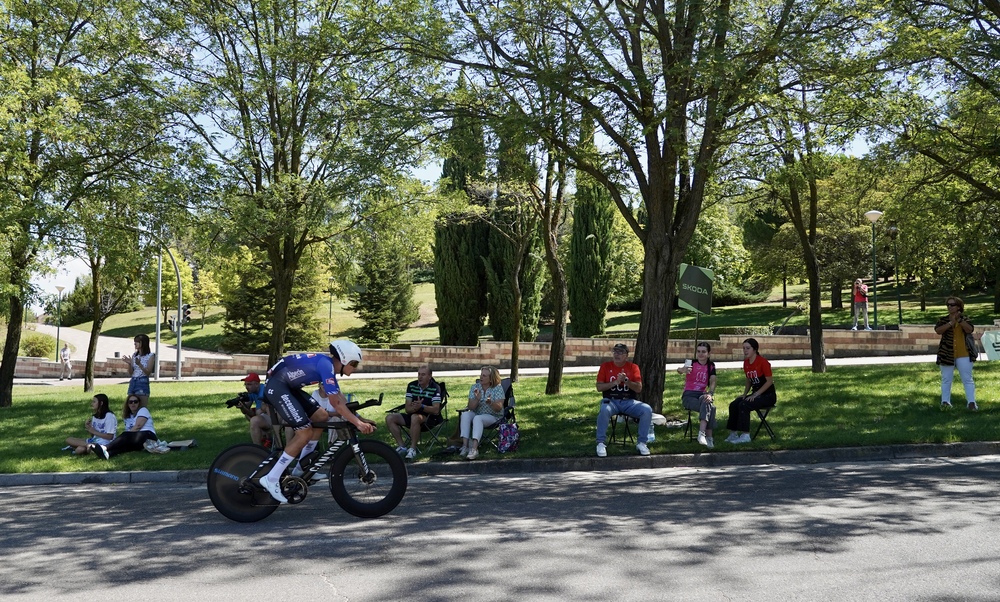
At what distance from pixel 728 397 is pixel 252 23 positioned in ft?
42.5

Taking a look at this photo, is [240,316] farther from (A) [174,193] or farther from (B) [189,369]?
(A) [174,193]

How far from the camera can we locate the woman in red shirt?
452 inches

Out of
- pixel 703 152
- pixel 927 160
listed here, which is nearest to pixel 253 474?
pixel 703 152

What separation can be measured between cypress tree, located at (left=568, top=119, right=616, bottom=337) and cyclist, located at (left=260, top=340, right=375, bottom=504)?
120 ft

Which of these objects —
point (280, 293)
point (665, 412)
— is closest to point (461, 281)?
point (280, 293)

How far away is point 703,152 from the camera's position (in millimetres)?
12242

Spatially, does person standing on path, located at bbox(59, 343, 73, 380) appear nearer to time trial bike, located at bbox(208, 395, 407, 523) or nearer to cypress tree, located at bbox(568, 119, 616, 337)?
cypress tree, located at bbox(568, 119, 616, 337)

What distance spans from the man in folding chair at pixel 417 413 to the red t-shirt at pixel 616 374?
230 centimetres

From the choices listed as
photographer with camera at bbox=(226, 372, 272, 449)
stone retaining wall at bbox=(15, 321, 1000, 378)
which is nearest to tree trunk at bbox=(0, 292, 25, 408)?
photographer with camera at bbox=(226, 372, 272, 449)

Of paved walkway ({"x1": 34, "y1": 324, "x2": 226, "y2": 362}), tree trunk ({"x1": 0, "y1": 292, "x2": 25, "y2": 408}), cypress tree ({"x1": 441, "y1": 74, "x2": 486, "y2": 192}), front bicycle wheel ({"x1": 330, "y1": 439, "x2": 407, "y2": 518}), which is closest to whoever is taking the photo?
front bicycle wheel ({"x1": 330, "y1": 439, "x2": 407, "y2": 518})

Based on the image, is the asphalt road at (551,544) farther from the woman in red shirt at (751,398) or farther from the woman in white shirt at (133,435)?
the woman in white shirt at (133,435)

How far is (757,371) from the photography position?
1176 cm

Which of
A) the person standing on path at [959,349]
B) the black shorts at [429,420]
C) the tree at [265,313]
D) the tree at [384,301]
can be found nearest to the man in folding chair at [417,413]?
the black shorts at [429,420]

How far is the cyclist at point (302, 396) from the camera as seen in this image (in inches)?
284
